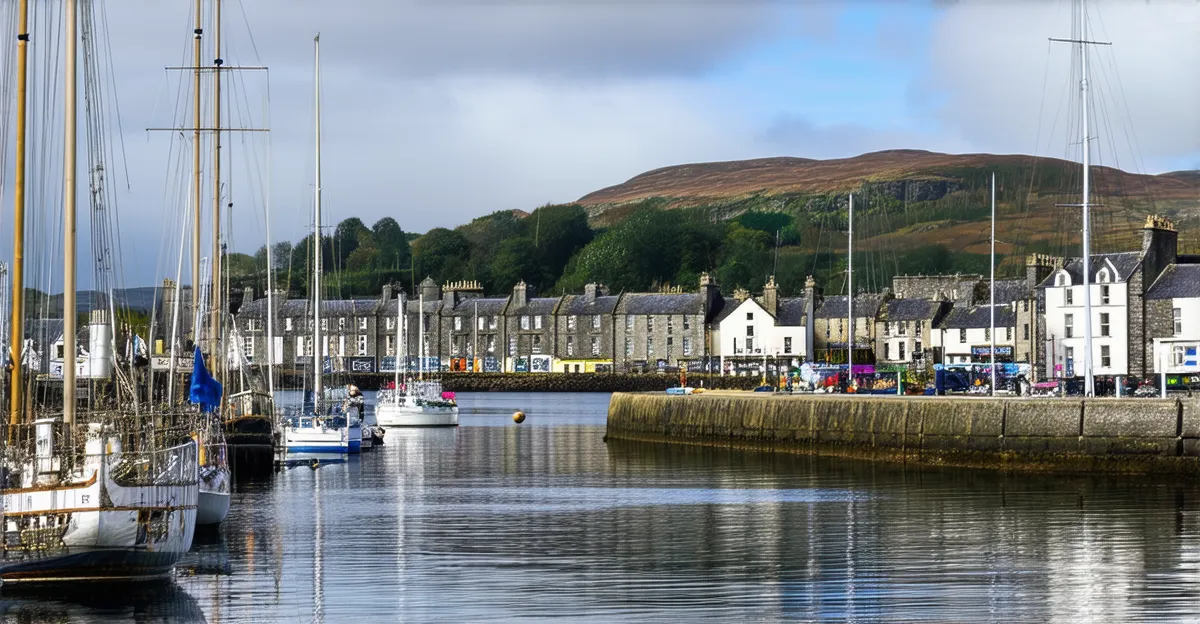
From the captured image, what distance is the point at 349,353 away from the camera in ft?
415

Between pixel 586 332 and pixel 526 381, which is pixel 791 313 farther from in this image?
pixel 526 381

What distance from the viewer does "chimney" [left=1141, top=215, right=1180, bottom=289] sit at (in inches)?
2258

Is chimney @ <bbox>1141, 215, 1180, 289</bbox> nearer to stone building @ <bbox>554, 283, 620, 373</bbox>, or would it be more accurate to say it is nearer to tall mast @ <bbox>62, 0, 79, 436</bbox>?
tall mast @ <bbox>62, 0, 79, 436</bbox>

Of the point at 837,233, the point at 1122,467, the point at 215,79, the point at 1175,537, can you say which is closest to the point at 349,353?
the point at 837,233

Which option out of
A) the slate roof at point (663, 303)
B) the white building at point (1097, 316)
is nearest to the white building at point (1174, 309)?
the white building at point (1097, 316)

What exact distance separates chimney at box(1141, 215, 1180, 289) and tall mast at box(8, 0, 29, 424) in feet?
153

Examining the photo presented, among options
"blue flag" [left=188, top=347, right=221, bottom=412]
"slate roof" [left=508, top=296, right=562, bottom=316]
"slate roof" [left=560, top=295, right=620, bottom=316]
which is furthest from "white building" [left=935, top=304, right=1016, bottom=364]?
"blue flag" [left=188, top=347, right=221, bottom=412]

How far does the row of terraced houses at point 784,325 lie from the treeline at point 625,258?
20461mm

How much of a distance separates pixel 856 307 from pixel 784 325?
5.06 metres

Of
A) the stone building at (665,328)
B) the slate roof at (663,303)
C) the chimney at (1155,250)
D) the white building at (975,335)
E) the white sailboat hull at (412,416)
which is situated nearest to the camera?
the chimney at (1155,250)

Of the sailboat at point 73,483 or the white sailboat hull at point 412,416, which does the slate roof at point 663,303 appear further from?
the sailboat at point 73,483

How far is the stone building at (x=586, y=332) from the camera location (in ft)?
388

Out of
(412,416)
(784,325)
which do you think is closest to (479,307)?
(784,325)

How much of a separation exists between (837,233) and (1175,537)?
164668 mm
